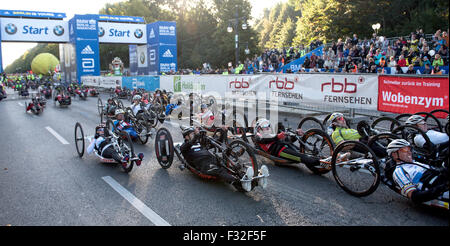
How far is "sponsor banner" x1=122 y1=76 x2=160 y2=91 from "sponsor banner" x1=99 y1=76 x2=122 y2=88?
3.10 feet

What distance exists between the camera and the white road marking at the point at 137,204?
4.23 m

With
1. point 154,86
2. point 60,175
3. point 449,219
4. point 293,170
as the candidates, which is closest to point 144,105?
point 60,175

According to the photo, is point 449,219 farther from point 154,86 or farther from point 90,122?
point 154,86

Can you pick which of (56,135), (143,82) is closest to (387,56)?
(56,135)

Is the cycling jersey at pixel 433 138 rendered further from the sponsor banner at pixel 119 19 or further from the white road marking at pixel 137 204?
the sponsor banner at pixel 119 19

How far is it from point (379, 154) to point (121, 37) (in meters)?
35.9

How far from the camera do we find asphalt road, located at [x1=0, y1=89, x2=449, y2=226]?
13.8 feet

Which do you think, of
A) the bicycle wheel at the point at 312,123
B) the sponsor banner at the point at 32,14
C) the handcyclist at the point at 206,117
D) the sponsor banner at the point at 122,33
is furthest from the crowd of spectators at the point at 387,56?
the sponsor banner at the point at 32,14

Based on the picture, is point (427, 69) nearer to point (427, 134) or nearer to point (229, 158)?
point (427, 134)

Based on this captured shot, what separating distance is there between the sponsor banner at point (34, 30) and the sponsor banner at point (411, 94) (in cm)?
3333

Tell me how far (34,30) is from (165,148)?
33199mm

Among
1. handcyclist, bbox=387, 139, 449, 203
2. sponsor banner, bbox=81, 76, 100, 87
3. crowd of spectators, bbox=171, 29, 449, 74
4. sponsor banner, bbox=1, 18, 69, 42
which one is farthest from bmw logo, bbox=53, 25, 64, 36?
handcyclist, bbox=387, 139, 449, 203

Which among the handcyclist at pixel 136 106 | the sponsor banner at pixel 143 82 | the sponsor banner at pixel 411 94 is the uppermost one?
the sponsor banner at pixel 143 82

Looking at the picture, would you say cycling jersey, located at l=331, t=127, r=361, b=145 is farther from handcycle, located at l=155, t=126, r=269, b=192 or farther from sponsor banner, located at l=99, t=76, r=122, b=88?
sponsor banner, located at l=99, t=76, r=122, b=88
